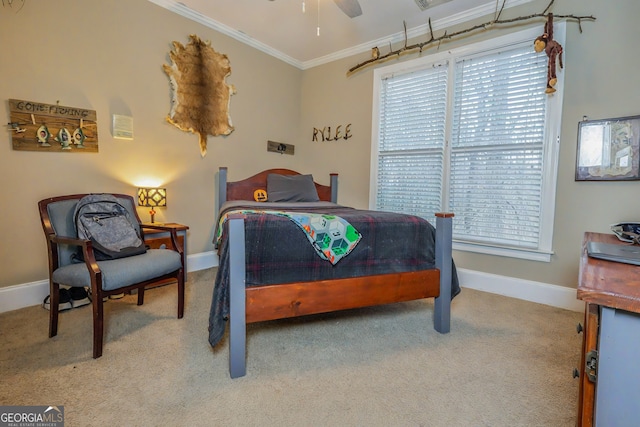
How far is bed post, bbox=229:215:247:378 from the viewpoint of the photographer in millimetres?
1439

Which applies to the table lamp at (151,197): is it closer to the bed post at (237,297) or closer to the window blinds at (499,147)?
the bed post at (237,297)

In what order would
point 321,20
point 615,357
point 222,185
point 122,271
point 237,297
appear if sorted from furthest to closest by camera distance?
point 222,185, point 321,20, point 122,271, point 237,297, point 615,357

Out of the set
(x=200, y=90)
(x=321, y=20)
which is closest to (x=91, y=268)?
→ (x=200, y=90)

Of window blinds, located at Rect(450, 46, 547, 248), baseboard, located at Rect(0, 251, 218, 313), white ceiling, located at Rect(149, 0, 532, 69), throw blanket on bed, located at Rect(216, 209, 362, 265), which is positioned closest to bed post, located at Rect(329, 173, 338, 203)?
window blinds, located at Rect(450, 46, 547, 248)

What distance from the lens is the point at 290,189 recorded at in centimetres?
347

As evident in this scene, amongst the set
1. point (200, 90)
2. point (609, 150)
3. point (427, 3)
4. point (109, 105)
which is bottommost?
point (609, 150)

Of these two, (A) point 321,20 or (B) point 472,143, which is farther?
(A) point 321,20

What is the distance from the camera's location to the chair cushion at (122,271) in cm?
168

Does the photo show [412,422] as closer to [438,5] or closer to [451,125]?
[451,125]

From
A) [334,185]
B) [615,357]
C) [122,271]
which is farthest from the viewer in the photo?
[334,185]

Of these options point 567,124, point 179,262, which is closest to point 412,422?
point 179,262

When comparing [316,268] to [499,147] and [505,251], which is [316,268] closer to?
[505,251]

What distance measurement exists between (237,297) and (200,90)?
2.54m

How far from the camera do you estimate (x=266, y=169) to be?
391 centimetres
